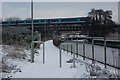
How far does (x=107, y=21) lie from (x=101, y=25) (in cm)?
176

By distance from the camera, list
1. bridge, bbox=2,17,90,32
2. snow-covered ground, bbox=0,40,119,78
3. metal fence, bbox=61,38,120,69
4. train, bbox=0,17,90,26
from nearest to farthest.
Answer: snow-covered ground, bbox=0,40,119,78, metal fence, bbox=61,38,120,69, train, bbox=0,17,90,26, bridge, bbox=2,17,90,32

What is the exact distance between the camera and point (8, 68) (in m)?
5.97

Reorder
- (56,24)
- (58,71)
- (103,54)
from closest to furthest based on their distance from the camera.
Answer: (58,71), (103,54), (56,24)

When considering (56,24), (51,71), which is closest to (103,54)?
(51,71)

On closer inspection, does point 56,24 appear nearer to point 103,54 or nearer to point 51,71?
point 103,54

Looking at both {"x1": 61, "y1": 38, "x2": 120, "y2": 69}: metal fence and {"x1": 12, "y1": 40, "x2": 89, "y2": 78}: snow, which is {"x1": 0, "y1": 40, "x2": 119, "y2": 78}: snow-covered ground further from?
{"x1": 61, "y1": 38, "x2": 120, "y2": 69}: metal fence

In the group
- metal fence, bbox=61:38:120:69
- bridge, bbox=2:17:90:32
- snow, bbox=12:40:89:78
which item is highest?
bridge, bbox=2:17:90:32

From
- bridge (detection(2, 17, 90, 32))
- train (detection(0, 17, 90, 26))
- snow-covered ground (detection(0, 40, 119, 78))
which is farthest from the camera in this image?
bridge (detection(2, 17, 90, 32))

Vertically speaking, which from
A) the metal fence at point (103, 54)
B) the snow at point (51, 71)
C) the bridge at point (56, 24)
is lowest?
the snow at point (51, 71)

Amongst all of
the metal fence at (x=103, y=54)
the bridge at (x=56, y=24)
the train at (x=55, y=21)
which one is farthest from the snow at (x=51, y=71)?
the bridge at (x=56, y=24)

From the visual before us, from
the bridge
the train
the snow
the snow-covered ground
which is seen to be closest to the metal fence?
the snow-covered ground

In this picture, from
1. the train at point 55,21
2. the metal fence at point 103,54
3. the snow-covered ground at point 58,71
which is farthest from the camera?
the train at point 55,21

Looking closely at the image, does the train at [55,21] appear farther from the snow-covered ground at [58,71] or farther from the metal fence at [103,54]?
the snow-covered ground at [58,71]

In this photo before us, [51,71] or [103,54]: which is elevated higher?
[103,54]
